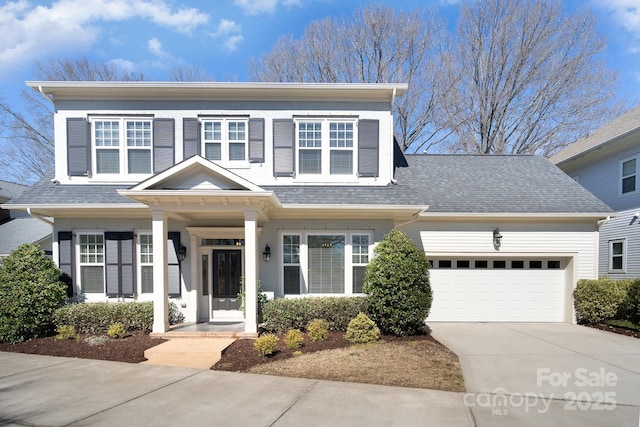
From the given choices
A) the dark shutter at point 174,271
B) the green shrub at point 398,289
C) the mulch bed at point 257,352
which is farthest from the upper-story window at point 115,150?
the green shrub at point 398,289

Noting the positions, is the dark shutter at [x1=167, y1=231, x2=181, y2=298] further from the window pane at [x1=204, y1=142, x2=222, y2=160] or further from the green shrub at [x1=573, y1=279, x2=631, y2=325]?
the green shrub at [x1=573, y1=279, x2=631, y2=325]

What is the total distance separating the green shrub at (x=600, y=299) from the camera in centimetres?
956

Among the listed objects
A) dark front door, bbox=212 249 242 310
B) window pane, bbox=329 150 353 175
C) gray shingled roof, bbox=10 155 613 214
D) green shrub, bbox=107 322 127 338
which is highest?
window pane, bbox=329 150 353 175

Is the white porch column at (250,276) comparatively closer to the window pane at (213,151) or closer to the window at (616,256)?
the window pane at (213,151)

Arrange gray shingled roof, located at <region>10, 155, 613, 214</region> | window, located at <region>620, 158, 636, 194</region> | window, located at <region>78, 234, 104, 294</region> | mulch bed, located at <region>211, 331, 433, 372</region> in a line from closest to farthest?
mulch bed, located at <region>211, 331, 433, 372</region>, gray shingled roof, located at <region>10, 155, 613, 214</region>, window, located at <region>78, 234, 104, 294</region>, window, located at <region>620, 158, 636, 194</region>

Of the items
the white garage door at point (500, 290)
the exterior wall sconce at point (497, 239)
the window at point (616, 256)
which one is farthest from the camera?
the window at point (616, 256)

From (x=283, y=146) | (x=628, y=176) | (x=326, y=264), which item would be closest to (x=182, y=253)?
(x=326, y=264)

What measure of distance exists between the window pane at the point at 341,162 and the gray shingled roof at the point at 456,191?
56 centimetres

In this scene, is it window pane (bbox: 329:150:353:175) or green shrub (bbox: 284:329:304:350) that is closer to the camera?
green shrub (bbox: 284:329:304:350)

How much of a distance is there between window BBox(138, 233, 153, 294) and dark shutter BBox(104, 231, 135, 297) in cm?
23

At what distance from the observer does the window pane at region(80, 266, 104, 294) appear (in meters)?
9.23

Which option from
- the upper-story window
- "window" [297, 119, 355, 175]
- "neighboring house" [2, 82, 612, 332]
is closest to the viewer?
"neighboring house" [2, 82, 612, 332]

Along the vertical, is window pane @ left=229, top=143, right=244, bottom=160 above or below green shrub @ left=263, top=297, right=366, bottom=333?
above

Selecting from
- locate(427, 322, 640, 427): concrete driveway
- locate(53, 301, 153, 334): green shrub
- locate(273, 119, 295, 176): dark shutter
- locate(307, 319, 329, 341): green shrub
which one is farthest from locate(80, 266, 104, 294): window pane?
locate(427, 322, 640, 427): concrete driveway
